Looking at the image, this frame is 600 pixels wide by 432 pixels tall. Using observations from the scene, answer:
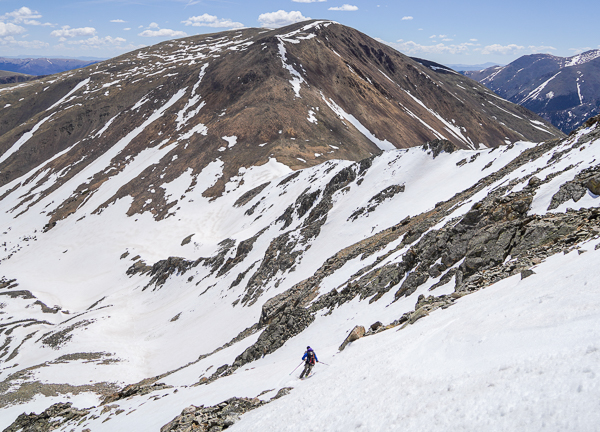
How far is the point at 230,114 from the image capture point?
9938 centimetres

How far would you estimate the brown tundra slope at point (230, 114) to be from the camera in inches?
3492

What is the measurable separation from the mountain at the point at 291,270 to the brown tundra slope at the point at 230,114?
108 cm

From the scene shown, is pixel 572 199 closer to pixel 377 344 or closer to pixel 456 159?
pixel 377 344

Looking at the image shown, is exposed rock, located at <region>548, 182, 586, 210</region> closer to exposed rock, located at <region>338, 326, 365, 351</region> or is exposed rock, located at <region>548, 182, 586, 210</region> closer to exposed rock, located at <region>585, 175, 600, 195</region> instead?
exposed rock, located at <region>585, 175, 600, 195</region>

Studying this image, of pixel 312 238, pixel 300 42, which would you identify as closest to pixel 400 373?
pixel 312 238

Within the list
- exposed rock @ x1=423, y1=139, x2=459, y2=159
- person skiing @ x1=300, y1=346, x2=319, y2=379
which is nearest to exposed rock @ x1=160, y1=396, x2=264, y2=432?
person skiing @ x1=300, y1=346, x2=319, y2=379

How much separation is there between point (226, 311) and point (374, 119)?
89219 mm

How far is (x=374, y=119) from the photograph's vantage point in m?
111

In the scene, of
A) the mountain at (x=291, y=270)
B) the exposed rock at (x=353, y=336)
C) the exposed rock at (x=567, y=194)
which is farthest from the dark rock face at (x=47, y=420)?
the exposed rock at (x=567, y=194)

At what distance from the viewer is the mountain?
8.84m

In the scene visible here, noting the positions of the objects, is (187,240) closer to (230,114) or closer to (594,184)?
(230,114)

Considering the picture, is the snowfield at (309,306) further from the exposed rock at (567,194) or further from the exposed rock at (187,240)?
the exposed rock at (187,240)

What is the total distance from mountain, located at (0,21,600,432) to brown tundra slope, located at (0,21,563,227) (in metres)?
1.08

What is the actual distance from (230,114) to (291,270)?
74.5 meters
